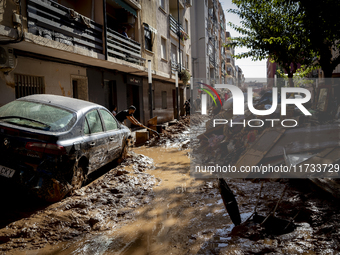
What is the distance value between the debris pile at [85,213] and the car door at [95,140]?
436 millimetres

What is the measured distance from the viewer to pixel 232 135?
8.62 metres

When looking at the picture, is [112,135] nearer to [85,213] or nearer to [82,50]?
[85,213]

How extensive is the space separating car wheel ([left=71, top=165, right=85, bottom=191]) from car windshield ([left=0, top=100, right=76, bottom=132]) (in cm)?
71

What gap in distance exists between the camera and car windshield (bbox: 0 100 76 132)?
4.33m

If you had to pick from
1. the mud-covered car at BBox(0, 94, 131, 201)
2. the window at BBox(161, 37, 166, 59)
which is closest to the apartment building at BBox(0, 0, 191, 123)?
the window at BBox(161, 37, 166, 59)

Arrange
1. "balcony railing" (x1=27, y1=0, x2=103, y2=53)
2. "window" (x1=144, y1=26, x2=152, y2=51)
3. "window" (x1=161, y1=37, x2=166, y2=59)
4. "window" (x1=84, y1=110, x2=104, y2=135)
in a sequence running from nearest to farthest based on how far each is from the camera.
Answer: "window" (x1=84, y1=110, x2=104, y2=135), "balcony railing" (x1=27, y1=0, x2=103, y2=53), "window" (x1=144, y1=26, x2=152, y2=51), "window" (x1=161, y1=37, x2=166, y2=59)

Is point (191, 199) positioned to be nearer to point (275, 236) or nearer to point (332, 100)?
point (275, 236)

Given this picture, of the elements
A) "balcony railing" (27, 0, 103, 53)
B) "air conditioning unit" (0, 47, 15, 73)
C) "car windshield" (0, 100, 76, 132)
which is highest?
"balcony railing" (27, 0, 103, 53)

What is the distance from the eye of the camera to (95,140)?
A: 532 cm

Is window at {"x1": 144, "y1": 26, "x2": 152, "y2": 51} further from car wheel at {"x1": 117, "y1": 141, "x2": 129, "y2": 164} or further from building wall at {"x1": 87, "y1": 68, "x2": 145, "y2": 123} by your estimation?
car wheel at {"x1": 117, "y1": 141, "x2": 129, "y2": 164}

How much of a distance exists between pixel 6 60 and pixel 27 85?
1304 millimetres

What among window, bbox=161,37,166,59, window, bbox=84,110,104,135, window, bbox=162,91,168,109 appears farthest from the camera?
window, bbox=162,91,168,109

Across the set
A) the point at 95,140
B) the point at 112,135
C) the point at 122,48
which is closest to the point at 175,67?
the point at 122,48

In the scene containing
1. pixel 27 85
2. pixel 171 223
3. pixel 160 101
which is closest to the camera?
pixel 171 223
